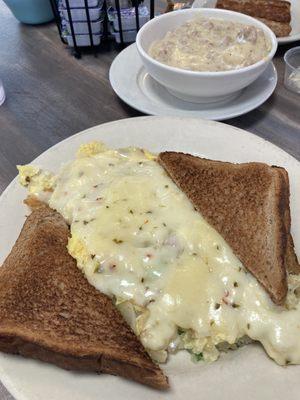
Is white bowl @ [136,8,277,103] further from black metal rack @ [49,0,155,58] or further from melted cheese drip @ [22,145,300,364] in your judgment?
melted cheese drip @ [22,145,300,364]

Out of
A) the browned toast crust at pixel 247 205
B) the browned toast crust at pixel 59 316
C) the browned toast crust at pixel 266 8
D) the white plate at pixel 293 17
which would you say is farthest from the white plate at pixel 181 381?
the browned toast crust at pixel 266 8

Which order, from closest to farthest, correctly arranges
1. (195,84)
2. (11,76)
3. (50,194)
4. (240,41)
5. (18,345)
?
(18,345) < (50,194) < (195,84) < (240,41) < (11,76)

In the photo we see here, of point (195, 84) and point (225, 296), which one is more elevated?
point (195, 84)

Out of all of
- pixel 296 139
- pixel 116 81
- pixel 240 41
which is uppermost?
pixel 240 41

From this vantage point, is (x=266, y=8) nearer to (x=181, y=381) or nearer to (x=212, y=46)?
(x=212, y=46)

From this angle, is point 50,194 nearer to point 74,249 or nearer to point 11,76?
point 74,249

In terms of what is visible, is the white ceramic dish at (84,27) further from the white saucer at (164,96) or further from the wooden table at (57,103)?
the white saucer at (164,96)

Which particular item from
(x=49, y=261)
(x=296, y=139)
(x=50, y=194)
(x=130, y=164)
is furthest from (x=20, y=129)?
(x=296, y=139)
